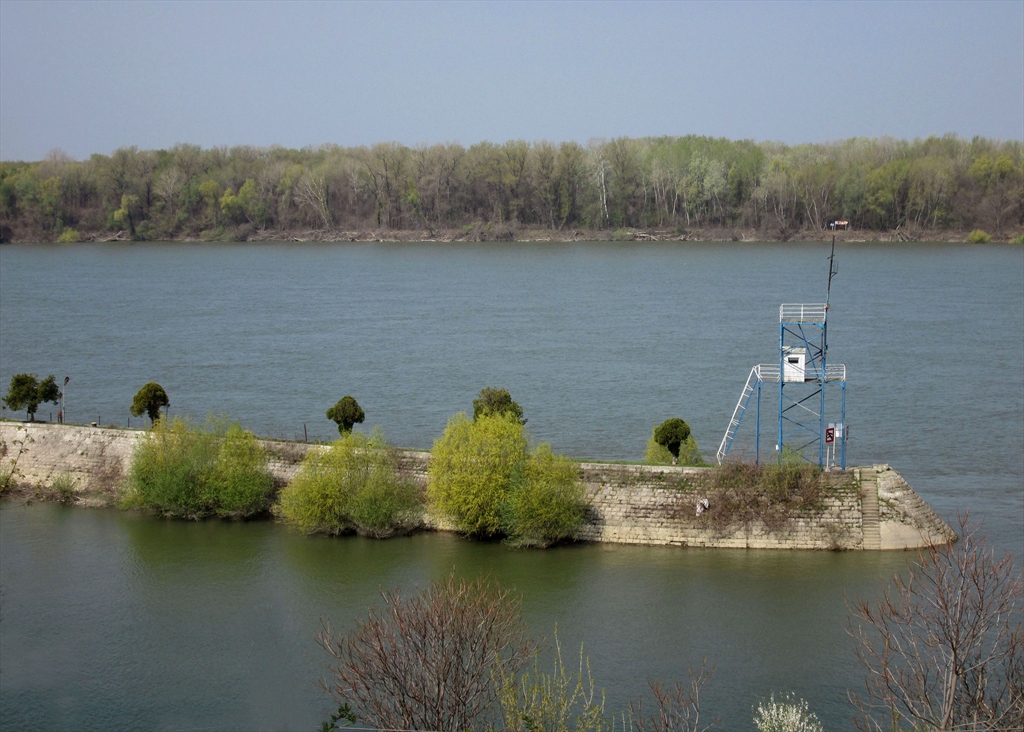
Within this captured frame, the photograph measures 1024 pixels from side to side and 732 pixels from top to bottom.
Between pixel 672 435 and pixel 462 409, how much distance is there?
10.3 meters

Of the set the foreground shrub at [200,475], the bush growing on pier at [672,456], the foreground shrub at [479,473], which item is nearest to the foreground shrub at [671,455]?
the bush growing on pier at [672,456]

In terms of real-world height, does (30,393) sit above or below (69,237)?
below

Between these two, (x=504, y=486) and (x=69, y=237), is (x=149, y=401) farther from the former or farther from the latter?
(x=69, y=237)

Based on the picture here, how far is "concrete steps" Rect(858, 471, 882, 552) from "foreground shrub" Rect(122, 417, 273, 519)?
42.5 ft

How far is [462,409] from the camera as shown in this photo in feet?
110

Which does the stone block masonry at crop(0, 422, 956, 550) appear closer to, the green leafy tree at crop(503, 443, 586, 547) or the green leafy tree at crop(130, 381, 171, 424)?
the green leafy tree at crop(503, 443, 586, 547)

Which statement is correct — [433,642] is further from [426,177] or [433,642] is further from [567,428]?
[426,177]

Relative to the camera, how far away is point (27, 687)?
17547 mm

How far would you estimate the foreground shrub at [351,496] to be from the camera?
24.2 m

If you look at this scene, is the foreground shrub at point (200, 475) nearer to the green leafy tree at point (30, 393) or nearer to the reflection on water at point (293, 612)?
the reflection on water at point (293, 612)

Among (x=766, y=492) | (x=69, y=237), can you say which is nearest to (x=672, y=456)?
(x=766, y=492)

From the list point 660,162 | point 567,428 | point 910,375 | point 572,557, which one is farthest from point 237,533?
point 660,162

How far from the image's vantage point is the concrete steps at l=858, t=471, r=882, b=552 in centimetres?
2212

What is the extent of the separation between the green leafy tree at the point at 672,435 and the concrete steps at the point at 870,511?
13.0 ft
